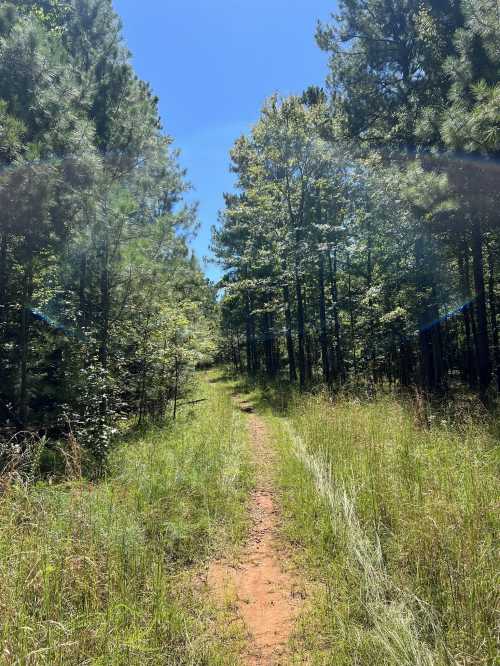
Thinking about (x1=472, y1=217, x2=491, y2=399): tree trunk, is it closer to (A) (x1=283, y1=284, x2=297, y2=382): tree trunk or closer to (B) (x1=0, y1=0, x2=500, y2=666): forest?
(B) (x1=0, y1=0, x2=500, y2=666): forest

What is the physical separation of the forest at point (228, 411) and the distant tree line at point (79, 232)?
48 mm

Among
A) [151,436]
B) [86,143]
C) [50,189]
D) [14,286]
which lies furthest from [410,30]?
[151,436]

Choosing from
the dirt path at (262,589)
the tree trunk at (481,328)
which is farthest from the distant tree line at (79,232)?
the tree trunk at (481,328)

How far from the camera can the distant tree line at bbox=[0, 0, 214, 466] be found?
5480 mm

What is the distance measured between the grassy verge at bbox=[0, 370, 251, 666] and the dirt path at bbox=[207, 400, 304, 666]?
20 centimetres

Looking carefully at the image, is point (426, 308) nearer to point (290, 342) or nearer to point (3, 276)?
point (290, 342)

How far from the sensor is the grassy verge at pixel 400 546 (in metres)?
2.09

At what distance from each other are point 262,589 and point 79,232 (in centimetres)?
642

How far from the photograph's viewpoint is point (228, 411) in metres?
11.5

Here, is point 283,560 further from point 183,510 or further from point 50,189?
point 50,189

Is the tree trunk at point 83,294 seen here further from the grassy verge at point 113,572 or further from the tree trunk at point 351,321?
the tree trunk at point 351,321

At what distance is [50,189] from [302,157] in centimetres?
1193

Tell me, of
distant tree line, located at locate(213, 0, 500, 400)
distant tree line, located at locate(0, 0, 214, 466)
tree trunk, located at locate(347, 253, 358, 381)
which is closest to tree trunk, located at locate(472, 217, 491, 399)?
distant tree line, located at locate(213, 0, 500, 400)

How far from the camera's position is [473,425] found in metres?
5.15
